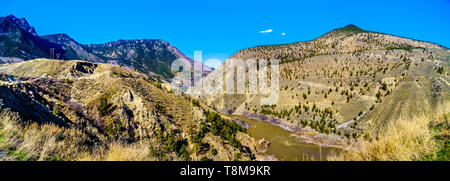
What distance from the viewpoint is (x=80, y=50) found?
133 meters

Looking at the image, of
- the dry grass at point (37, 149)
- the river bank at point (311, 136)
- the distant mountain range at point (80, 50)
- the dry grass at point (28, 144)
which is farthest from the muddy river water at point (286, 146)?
the distant mountain range at point (80, 50)

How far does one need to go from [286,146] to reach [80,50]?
16697 centimetres

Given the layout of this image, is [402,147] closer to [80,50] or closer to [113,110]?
[113,110]

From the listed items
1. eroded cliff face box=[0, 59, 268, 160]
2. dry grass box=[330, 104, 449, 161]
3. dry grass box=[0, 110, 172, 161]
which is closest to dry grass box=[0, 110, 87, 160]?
A: dry grass box=[0, 110, 172, 161]

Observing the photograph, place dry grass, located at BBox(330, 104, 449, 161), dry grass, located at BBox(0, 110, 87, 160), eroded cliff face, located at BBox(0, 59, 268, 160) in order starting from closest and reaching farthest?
dry grass, located at BBox(330, 104, 449, 161) → dry grass, located at BBox(0, 110, 87, 160) → eroded cliff face, located at BBox(0, 59, 268, 160)

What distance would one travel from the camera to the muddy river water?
18003mm

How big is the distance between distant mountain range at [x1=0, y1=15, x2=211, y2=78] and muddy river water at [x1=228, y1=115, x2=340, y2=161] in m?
78.7

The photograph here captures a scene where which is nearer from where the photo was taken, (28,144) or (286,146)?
(28,144)

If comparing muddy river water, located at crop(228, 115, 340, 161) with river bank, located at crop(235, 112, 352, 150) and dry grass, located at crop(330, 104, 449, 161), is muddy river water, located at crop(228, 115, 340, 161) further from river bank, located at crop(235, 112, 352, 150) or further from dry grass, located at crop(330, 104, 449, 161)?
dry grass, located at crop(330, 104, 449, 161)

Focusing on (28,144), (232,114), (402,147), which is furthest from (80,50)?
(402,147)

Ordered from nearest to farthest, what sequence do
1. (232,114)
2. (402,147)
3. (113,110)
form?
(402,147) → (113,110) → (232,114)
